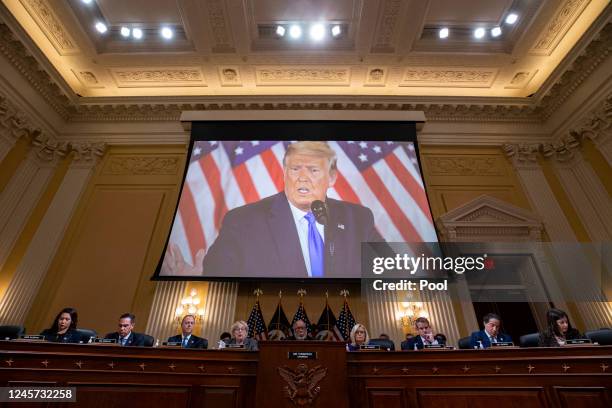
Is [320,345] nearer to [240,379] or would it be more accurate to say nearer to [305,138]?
[240,379]

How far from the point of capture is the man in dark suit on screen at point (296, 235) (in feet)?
20.1

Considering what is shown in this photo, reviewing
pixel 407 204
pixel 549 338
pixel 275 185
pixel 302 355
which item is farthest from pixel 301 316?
pixel 549 338

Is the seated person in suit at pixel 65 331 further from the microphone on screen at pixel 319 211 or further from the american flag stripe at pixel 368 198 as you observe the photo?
the american flag stripe at pixel 368 198

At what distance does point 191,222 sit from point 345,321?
3597 millimetres

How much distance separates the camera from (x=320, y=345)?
2736mm

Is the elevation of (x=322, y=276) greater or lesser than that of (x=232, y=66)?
lesser

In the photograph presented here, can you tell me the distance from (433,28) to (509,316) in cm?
623

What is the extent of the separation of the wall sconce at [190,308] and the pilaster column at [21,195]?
365 centimetres

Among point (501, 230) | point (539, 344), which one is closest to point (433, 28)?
point (501, 230)

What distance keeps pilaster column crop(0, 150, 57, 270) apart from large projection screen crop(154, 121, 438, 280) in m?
3.22

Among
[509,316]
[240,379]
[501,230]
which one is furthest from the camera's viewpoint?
[501,230]

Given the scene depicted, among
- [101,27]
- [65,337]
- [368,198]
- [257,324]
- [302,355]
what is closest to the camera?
[302,355]

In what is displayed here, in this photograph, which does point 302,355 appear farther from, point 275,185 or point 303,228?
point 275,185

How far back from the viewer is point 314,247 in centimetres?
629
